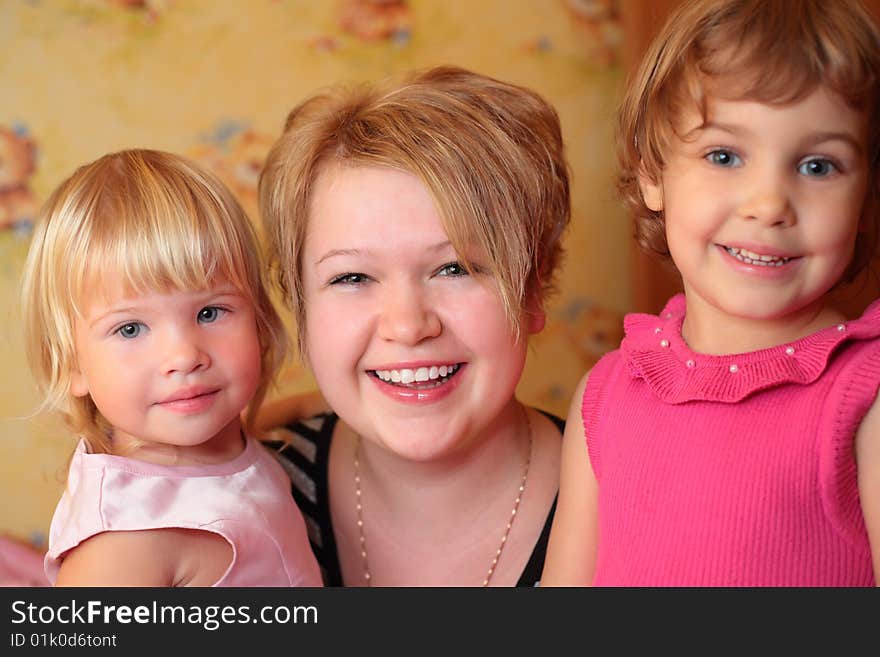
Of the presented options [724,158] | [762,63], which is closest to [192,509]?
[724,158]

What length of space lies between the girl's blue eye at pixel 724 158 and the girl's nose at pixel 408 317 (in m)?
0.53

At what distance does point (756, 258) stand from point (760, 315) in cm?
8

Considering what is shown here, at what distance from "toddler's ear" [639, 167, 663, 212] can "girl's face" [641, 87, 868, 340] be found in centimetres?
11

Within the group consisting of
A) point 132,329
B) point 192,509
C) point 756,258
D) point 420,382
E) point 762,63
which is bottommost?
point 192,509

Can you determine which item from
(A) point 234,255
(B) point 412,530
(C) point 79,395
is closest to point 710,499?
(B) point 412,530

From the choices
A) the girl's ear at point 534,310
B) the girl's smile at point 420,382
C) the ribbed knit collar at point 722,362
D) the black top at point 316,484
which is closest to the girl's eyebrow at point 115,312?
the girl's smile at point 420,382

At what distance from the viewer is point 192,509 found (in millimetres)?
1716

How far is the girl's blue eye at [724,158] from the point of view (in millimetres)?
1515

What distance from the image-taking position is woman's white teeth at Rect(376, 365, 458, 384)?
1.86 m

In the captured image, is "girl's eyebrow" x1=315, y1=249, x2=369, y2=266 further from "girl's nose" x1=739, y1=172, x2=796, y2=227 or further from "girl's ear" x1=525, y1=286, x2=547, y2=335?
"girl's nose" x1=739, y1=172, x2=796, y2=227

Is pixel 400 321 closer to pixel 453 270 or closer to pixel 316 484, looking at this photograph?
pixel 453 270

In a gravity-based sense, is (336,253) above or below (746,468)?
above

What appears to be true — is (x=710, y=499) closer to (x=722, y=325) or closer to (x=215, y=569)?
(x=722, y=325)
